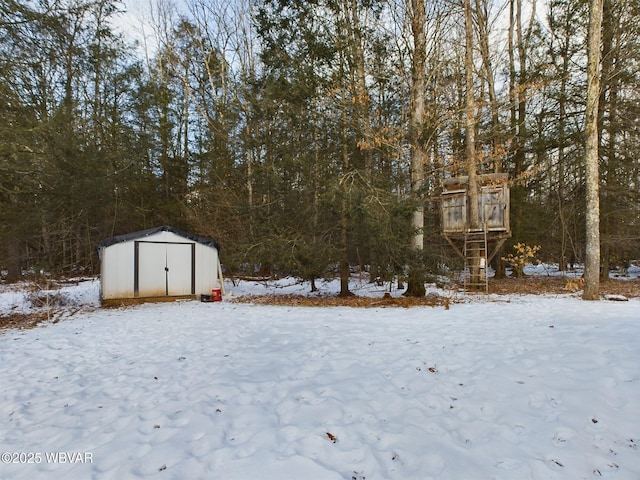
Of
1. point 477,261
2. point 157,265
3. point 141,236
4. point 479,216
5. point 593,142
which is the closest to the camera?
point 593,142

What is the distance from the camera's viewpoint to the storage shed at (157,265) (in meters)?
9.48

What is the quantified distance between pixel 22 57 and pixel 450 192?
39.7 ft

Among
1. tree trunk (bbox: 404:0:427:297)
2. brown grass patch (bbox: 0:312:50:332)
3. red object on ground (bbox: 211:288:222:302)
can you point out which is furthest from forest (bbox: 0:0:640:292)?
brown grass patch (bbox: 0:312:50:332)

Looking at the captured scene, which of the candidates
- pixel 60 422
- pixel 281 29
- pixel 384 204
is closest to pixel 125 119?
pixel 281 29

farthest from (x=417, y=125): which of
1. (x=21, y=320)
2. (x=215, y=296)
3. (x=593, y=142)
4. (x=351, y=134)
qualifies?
(x=21, y=320)

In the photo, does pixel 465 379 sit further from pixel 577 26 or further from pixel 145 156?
pixel 145 156

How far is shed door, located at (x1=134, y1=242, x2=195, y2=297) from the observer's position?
32.5ft

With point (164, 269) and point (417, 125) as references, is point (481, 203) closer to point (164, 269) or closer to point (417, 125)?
point (417, 125)

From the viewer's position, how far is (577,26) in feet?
41.6

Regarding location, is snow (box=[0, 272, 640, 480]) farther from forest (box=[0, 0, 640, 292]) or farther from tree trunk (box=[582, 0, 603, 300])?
forest (box=[0, 0, 640, 292])

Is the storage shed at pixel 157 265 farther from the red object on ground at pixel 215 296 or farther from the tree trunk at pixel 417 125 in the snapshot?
the tree trunk at pixel 417 125

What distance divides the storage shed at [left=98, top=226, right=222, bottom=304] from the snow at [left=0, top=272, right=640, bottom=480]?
151 inches

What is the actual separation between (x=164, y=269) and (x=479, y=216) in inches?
413

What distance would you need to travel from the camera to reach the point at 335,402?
125 inches
